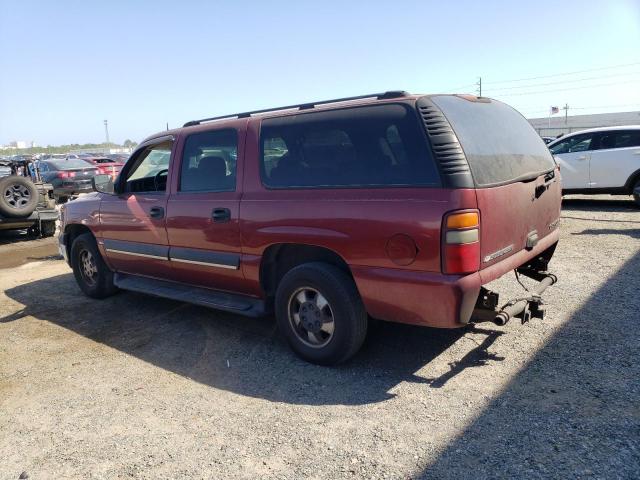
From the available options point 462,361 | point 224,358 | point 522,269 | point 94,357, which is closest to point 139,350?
point 94,357

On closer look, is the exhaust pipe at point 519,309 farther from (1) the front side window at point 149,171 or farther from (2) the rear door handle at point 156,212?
(1) the front side window at point 149,171

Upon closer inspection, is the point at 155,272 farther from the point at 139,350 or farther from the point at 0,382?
the point at 0,382

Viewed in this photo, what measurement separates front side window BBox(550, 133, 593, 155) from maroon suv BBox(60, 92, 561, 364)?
26.2 feet

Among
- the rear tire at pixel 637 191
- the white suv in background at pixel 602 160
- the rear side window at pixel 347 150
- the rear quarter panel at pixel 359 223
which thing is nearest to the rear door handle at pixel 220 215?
the rear quarter panel at pixel 359 223

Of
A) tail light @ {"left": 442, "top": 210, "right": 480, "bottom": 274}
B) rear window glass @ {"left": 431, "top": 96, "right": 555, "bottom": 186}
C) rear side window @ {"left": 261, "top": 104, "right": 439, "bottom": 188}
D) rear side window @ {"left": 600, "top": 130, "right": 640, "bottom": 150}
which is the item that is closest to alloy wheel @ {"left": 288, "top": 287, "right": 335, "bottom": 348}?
rear side window @ {"left": 261, "top": 104, "right": 439, "bottom": 188}

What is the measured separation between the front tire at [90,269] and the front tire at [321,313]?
2844mm

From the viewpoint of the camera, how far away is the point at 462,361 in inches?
149

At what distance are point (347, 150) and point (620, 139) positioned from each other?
9554 millimetres

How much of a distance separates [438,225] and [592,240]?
558 cm

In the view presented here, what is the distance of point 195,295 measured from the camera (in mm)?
4652

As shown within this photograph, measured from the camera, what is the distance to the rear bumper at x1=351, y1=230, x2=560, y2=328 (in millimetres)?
3090

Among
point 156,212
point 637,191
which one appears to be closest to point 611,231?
point 637,191

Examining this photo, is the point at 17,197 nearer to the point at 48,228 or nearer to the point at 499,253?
the point at 48,228

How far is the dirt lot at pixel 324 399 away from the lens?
2.71m
